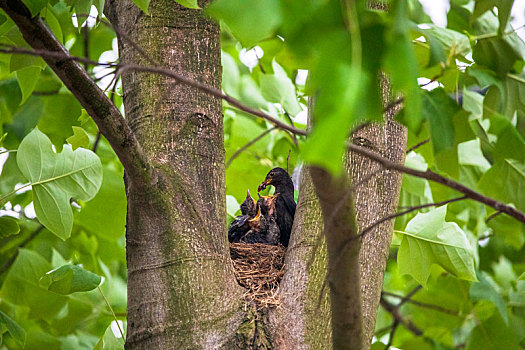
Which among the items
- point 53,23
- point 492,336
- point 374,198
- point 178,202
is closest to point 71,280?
point 178,202

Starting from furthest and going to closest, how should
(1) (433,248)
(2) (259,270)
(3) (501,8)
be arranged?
(2) (259,270) < (1) (433,248) < (3) (501,8)

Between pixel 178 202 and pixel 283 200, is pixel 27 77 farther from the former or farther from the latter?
pixel 283 200

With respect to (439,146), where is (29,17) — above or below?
above

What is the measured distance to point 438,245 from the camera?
2393 mm

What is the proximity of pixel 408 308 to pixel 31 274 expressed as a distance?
9.40ft

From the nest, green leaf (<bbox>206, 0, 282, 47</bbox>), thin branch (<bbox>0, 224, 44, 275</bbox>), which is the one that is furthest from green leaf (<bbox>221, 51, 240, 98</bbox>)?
green leaf (<bbox>206, 0, 282, 47</bbox>)

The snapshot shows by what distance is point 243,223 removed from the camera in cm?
372

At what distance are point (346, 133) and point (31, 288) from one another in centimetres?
295

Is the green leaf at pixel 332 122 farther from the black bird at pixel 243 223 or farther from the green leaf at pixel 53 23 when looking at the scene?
the black bird at pixel 243 223

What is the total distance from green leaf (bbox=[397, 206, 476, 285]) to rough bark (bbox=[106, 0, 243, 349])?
2.62ft

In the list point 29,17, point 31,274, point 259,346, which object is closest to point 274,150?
point 31,274

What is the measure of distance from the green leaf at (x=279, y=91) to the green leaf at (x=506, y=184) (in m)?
1.68

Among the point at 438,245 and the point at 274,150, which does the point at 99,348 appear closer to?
the point at 438,245

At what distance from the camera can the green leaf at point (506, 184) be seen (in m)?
2.04
